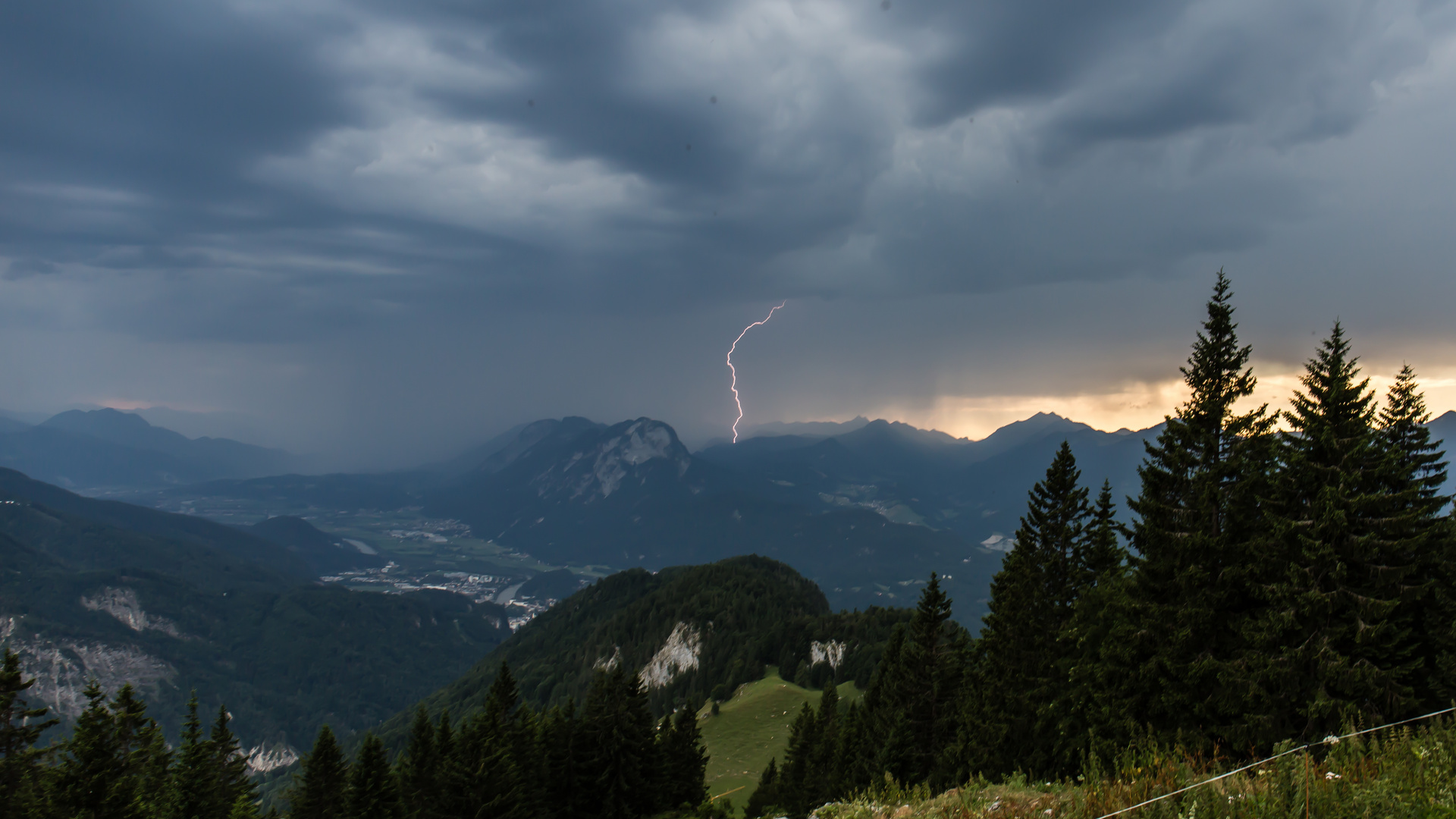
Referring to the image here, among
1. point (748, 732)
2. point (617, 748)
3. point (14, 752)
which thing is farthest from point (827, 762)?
point (14, 752)

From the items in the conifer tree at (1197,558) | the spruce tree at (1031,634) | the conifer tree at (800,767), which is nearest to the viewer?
→ the conifer tree at (1197,558)

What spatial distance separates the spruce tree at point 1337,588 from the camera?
19000 mm

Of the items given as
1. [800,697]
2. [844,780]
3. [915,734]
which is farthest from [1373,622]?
[800,697]

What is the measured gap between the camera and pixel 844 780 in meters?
48.9

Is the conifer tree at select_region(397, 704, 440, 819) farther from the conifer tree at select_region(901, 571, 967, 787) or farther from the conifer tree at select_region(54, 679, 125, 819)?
the conifer tree at select_region(901, 571, 967, 787)

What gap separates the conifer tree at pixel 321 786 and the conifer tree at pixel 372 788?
15.7ft

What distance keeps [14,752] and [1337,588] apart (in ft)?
174

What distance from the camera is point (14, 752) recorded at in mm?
30078

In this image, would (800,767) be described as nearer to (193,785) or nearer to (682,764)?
(682,764)

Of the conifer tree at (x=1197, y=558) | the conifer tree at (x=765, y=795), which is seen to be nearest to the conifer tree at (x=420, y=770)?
the conifer tree at (x=765, y=795)

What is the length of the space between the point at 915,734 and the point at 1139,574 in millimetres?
23308

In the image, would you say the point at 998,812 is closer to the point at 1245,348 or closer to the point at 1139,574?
the point at 1139,574

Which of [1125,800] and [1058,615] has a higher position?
[1125,800]

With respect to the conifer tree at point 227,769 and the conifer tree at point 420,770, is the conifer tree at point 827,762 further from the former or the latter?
the conifer tree at point 227,769
